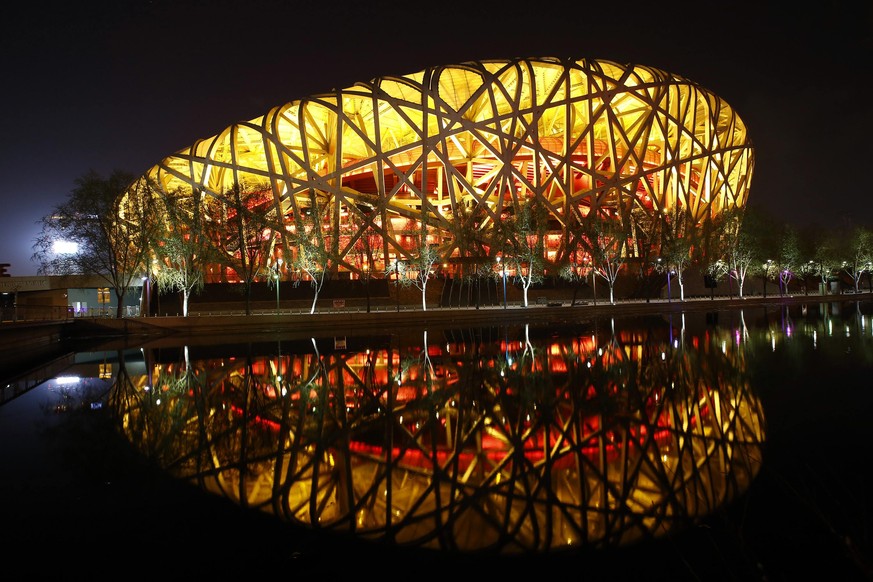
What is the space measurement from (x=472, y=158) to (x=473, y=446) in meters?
45.4

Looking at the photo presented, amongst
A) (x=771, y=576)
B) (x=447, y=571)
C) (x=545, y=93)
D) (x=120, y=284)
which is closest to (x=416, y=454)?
(x=447, y=571)

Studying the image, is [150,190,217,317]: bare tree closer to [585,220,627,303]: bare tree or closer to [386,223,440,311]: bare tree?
[386,223,440,311]: bare tree

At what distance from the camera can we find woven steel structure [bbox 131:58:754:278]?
4194 cm

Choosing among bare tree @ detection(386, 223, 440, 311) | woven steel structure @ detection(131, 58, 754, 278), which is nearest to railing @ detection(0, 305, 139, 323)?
woven steel structure @ detection(131, 58, 754, 278)

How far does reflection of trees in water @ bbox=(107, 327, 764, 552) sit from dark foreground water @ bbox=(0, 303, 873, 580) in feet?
0.09

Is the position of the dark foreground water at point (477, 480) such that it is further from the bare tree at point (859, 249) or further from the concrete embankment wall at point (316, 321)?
the bare tree at point (859, 249)

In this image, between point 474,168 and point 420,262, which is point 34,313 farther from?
point 474,168

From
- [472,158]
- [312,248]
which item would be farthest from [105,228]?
[472,158]

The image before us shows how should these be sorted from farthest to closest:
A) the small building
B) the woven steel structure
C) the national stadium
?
the small building < the woven steel structure < the national stadium

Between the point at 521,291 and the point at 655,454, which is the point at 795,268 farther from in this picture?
the point at 655,454

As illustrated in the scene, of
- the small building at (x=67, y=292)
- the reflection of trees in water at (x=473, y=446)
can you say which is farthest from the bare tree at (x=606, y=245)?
the small building at (x=67, y=292)

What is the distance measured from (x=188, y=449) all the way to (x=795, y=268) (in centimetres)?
6095

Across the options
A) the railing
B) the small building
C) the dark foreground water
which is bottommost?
the dark foreground water

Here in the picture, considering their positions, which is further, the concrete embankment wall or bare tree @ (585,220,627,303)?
bare tree @ (585,220,627,303)
